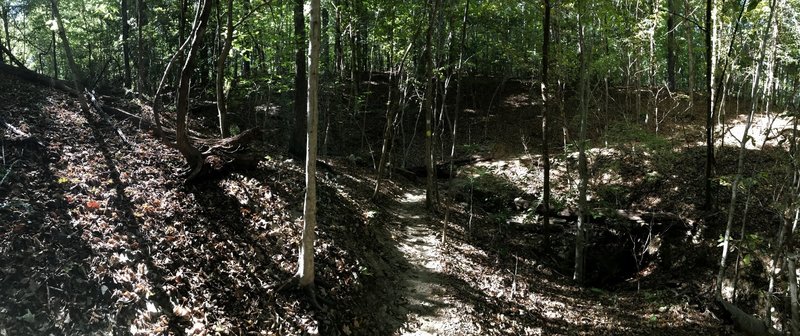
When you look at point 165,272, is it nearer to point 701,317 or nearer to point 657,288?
point 701,317

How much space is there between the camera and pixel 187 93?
7355 mm

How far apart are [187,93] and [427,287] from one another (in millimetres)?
5692

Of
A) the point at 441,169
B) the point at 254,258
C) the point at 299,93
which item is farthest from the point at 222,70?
the point at 441,169

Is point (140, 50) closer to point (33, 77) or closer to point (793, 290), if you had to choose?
point (33, 77)

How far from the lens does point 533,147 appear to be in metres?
23.0

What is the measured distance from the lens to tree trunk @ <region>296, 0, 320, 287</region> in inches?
231

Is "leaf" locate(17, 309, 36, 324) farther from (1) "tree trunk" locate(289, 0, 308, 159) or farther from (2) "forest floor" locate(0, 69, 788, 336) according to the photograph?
(1) "tree trunk" locate(289, 0, 308, 159)

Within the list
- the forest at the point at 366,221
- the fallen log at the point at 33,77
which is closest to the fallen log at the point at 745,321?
the forest at the point at 366,221

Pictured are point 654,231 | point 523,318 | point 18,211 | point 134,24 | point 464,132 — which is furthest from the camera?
point 464,132

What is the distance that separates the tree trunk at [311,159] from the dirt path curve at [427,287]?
209 cm

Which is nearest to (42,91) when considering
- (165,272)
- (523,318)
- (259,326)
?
(165,272)

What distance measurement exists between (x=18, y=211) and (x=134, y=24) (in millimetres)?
15661

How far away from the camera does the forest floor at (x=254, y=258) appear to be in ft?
16.8

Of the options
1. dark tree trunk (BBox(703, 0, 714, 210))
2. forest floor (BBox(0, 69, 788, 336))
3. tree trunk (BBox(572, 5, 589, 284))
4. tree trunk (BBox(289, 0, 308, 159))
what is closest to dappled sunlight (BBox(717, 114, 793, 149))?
forest floor (BBox(0, 69, 788, 336))
